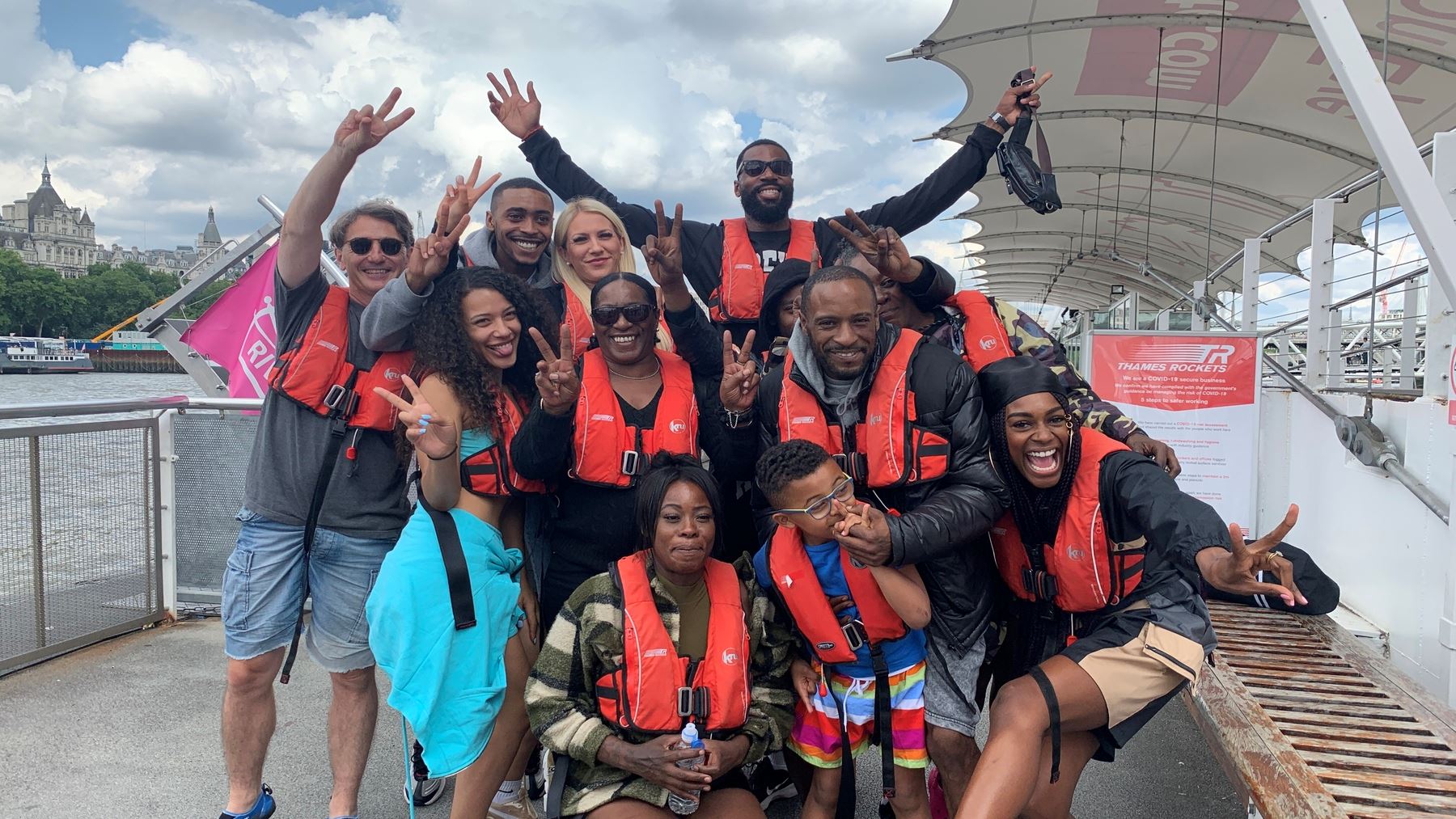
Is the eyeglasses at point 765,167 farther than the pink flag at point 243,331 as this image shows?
No

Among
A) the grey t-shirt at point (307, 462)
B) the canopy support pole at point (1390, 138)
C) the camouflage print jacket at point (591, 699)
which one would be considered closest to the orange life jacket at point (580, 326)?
the grey t-shirt at point (307, 462)

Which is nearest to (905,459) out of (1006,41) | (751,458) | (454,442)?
(751,458)

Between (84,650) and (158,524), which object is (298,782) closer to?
(84,650)

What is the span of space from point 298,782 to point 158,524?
101 inches

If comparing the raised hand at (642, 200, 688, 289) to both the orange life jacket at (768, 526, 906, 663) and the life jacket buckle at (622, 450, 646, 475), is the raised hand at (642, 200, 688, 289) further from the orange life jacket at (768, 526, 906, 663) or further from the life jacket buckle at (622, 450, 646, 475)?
the orange life jacket at (768, 526, 906, 663)

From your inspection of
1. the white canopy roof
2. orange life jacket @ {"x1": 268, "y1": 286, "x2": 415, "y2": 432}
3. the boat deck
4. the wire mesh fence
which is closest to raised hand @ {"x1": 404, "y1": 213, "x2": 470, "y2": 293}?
orange life jacket @ {"x1": 268, "y1": 286, "x2": 415, "y2": 432}

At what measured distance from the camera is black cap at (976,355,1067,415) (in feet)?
8.46

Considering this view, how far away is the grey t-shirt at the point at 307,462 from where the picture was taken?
2.92m

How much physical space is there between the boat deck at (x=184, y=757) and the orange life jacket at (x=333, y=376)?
1508 millimetres

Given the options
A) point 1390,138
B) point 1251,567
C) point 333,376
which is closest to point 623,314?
point 333,376

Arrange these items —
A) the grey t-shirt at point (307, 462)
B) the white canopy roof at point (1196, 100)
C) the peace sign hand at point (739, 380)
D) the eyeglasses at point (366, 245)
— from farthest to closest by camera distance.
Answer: the white canopy roof at point (1196, 100) < the eyeglasses at point (366, 245) < the grey t-shirt at point (307, 462) < the peace sign hand at point (739, 380)

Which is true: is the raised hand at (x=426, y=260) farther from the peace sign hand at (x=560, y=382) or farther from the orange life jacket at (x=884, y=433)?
the orange life jacket at (x=884, y=433)

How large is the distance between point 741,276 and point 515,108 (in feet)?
4.87

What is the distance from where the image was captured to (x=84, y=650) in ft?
15.1
